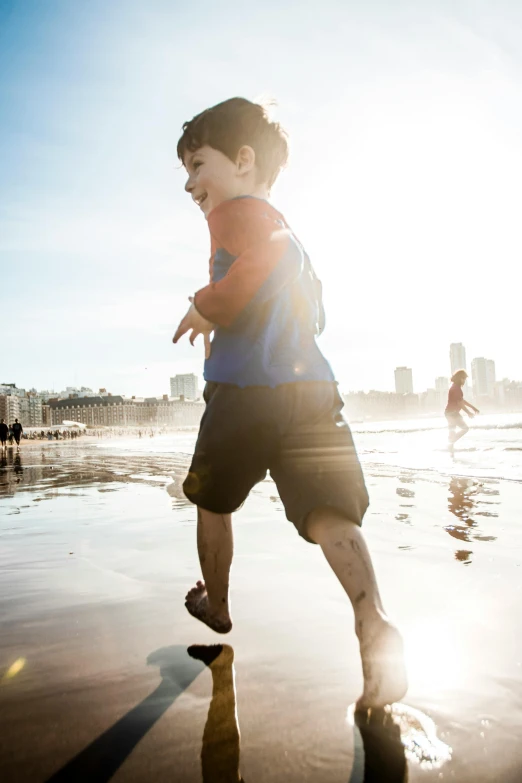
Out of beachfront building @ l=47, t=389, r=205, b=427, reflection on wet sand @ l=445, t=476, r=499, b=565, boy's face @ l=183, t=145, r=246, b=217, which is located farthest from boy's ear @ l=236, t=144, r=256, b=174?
beachfront building @ l=47, t=389, r=205, b=427

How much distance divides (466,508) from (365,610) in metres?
3.07

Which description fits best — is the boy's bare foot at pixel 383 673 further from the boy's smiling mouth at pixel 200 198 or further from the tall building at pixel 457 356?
the tall building at pixel 457 356

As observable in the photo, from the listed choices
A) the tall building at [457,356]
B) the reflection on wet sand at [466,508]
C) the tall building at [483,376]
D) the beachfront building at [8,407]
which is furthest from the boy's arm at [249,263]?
the tall building at [483,376]

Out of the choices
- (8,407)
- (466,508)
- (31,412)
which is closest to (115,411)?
(8,407)

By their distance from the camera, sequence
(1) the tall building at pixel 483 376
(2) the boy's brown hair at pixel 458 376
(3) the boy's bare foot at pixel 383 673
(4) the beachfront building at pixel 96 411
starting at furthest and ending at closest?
(4) the beachfront building at pixel 96 411 < (1) the tall building at pixel 483 376 < (2) the boy's brown hair at pixel 458 376 < (3) the boy's bare foot at pixel 383 673

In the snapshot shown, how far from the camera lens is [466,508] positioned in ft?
13.5

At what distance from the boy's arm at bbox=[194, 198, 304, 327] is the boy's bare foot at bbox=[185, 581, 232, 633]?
3.07 feet

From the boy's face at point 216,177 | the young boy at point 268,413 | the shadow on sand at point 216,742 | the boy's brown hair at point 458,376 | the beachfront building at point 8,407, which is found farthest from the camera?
the beachfront building at point 8,407

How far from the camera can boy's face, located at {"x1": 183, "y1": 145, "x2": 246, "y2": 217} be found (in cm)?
180

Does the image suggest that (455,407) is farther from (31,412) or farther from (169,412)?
(31,412)

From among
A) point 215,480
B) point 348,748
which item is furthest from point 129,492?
point 348,748

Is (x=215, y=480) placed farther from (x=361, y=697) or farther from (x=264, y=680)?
(x=361, y=697)

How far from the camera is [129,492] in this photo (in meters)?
5.75

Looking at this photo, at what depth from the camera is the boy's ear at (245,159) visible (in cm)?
182
